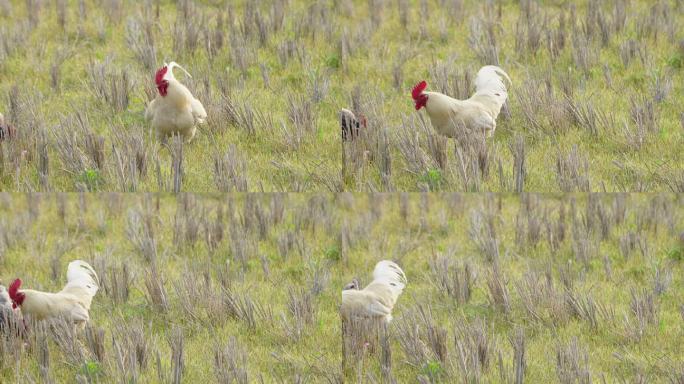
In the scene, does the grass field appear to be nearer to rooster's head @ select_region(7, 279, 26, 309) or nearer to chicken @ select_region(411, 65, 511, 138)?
chicken @ select_region(411, 65, 511, 138)

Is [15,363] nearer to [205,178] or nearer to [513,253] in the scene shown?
[205,178]

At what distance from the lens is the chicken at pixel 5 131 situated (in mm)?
7547

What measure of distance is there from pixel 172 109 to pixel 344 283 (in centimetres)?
198

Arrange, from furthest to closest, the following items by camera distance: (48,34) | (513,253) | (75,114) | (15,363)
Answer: (48,34) < (513,253) < (75,114) < (15,363)

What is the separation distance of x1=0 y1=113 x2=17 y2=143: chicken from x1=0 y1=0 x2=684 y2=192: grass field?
0.10 m

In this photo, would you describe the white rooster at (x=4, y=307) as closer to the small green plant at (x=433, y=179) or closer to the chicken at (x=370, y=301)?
the chicken at (x=370, y=301)

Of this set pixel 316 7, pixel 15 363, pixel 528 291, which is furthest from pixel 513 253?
pixel 15 363

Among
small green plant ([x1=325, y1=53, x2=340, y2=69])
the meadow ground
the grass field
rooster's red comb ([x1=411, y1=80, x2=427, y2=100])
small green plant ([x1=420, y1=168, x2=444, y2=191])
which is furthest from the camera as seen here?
small green plant ([x1=325, y1=53, x2=340, y2=69])

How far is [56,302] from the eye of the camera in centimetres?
707

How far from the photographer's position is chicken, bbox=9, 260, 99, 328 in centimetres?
698

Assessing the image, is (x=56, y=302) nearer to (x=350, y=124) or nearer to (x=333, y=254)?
(x=350, y=124)

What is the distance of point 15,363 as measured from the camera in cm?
682

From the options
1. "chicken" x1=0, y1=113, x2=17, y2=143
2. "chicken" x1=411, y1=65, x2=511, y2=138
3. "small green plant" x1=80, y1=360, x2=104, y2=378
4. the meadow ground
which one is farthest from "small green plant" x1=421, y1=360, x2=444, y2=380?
"chicken" x1=0, y1=113, x2=17, y2=143

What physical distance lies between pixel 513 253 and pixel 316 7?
349cm
